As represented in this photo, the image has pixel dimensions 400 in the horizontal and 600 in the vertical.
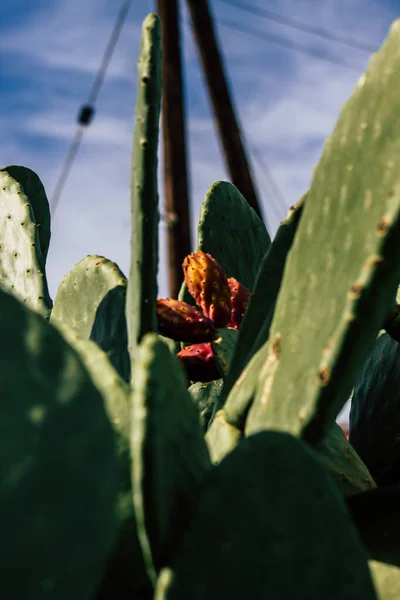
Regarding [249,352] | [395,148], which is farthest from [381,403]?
[395,148]

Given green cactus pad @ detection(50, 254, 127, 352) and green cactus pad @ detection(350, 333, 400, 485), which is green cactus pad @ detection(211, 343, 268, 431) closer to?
green cactus pad @ detection(50, 254, 127, 352)

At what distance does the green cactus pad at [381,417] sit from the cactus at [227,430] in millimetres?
214

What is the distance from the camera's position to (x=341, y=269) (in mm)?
715

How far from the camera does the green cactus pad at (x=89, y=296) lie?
1.05m

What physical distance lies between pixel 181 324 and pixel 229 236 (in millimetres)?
353

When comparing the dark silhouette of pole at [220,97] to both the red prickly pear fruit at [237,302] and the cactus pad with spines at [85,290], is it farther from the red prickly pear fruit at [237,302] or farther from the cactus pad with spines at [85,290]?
the cactus pad with spines at [85,290]

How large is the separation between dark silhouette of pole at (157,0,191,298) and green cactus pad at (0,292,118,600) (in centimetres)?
696

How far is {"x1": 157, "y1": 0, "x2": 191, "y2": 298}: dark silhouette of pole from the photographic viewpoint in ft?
25.0

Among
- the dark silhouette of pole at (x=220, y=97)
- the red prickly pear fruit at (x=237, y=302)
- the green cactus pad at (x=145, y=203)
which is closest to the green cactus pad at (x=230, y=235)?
the red prickly pear fruit at (x=237, y=302)

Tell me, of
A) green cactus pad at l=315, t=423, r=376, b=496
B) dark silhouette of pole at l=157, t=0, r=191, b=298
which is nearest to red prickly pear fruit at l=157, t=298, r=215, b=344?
green cactus pad at l=315, t=423, r=376, b=496

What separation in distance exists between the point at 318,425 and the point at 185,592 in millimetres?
194

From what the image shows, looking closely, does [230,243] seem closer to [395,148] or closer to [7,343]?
[395,148]

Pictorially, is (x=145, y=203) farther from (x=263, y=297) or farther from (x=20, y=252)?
(x=20, y=252)

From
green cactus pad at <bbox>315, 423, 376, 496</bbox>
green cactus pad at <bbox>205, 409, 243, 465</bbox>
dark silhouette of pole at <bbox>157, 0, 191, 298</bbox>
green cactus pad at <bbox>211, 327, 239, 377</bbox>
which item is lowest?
dark silhouette of pole at <bbox>157, 0, 191, 298</bbox>
